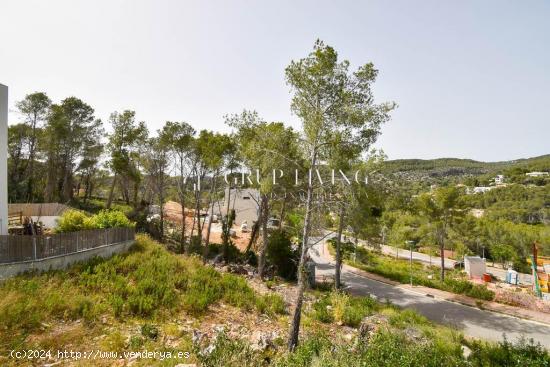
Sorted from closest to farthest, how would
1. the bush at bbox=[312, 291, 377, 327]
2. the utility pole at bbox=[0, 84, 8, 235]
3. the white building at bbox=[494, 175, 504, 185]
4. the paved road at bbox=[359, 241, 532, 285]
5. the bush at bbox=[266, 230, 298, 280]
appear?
the bush at bbox=[312, 291, 377, 327], the utility pole at bbox=[0, 84, 8, 235], the bush at bbox=[266, 230, 298, 280], the paved road at bbox=[359, 241, 532, 285], the white building at bbox=[494, 175, 504, 185]

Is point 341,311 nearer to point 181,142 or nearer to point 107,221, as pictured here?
point 107,221

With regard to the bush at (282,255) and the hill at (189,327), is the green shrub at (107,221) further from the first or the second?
the bush at (282,255)

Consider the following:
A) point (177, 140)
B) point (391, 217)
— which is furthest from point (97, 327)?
point (391, 217)

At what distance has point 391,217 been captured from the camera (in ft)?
214

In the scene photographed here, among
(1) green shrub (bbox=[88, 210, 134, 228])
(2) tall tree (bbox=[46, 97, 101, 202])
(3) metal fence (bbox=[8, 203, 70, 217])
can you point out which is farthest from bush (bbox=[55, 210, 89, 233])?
(2) tall tree (bbox=[46, 97, 101, 202])

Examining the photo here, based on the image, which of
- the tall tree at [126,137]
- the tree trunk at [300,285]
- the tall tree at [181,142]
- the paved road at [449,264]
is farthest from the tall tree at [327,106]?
the paved road at [449,264]

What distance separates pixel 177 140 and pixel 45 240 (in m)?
15.6

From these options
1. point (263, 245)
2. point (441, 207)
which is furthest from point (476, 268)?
point (263, 245)

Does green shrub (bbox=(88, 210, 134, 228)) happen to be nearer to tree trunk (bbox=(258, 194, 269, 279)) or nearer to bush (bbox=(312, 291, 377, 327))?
tree trunk (bbox=(258, 194, 269, 279))

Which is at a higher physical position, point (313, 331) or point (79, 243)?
point (79, 243)

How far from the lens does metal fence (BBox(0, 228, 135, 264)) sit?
36.4 feet

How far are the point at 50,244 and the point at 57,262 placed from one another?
2.75 ft

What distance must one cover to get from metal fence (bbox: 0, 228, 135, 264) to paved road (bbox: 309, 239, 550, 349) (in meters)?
10.9

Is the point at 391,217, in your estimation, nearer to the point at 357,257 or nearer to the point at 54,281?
the point at 357,257
